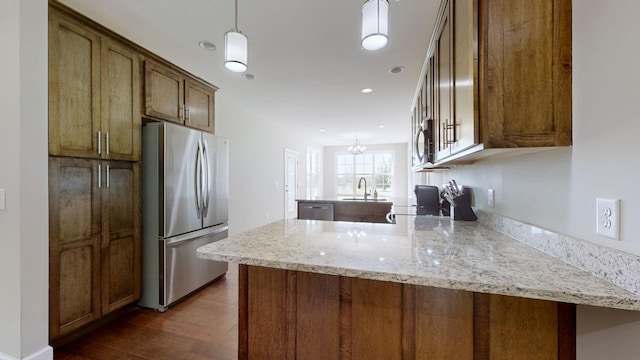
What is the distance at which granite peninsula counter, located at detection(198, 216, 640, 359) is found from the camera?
2.67 ft

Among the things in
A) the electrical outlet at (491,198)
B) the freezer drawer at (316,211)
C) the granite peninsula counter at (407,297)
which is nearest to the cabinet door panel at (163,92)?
the granite peninsula counter at (407,297)

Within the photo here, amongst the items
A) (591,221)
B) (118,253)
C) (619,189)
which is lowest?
(118,253)

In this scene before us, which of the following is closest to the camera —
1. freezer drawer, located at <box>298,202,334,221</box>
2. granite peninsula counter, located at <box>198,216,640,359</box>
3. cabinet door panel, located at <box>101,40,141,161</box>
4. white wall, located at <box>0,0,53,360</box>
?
granite peninsula counter, located at <box>198,216,640,359</box>

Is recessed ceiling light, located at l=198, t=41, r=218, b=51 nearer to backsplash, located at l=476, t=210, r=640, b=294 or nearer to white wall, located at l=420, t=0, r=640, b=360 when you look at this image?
white wall, located at l=420, t=0, r=640, b=360

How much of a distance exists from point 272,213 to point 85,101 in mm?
3989

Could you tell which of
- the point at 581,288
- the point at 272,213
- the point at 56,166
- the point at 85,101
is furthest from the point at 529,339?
the point at 272,213

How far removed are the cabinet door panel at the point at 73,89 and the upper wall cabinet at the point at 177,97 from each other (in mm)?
455

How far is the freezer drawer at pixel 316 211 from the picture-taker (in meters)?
4.26

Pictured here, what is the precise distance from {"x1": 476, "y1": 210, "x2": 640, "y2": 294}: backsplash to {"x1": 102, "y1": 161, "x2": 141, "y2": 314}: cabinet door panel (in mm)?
2851

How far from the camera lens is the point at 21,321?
1.58 metres

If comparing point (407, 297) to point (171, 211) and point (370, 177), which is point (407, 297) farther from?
point (370, 177)

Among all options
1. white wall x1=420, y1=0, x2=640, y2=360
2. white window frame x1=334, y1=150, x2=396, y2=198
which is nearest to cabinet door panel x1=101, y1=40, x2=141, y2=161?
white wall x1=420, y1=0, x2=640, y2=360

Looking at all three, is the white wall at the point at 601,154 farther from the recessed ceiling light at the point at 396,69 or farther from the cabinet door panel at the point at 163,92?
the cabinet door panel at the point at 163,92

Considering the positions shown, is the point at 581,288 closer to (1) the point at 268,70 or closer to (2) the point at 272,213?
(1) the point at 268,70
